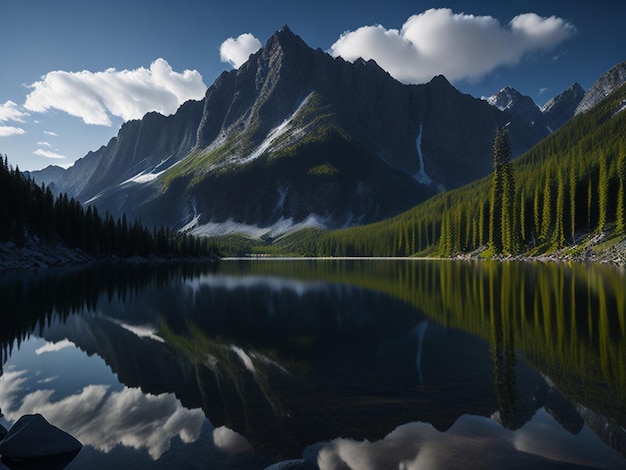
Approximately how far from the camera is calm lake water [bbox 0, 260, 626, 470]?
948 centimetres

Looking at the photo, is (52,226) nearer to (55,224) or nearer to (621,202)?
(55,224)

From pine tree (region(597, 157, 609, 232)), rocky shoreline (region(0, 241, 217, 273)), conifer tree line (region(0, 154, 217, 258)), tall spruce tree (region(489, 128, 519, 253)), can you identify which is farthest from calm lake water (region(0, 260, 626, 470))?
tall spruce tree (region(489, 128, 519, 253))

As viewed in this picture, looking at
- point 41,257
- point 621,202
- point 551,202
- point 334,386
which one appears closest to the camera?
point 334,386

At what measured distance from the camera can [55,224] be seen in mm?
104125

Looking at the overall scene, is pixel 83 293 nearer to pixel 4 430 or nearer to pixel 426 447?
pixel 4 430

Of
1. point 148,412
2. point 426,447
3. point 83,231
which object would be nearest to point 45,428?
point 148,412

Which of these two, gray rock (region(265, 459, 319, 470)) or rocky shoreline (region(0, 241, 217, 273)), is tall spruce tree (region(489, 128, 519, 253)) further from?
gray rock (region(265, 459, 319, 470))

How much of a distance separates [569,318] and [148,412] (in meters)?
22.7

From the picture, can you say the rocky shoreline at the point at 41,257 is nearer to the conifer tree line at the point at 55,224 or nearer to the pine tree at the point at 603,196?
the conifer tree line at the point at 55,224

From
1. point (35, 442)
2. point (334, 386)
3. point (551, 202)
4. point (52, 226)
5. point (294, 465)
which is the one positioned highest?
point (551, 202)

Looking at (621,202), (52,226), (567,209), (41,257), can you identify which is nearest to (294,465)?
(621,202)

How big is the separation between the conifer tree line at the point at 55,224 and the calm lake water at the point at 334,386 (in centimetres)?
7409

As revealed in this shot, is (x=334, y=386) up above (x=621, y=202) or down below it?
below

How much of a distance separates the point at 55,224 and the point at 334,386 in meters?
113
